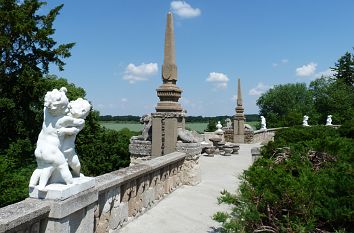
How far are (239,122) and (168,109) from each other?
16.1m

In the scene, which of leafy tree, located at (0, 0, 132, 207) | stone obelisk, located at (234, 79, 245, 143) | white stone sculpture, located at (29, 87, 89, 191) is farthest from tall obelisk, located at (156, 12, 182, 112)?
stone obelisk, located at (234, 79, 245, 143)

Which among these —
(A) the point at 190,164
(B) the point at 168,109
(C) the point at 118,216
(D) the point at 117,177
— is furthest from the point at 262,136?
(D) the point at 117,177

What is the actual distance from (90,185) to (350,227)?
2762 millimetres

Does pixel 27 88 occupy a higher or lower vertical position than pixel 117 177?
higher

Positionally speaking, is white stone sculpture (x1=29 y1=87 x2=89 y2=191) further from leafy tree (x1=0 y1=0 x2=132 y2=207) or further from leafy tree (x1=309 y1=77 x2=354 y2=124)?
leafy tree (x1=309 y1=77 x2=354 y2=124)

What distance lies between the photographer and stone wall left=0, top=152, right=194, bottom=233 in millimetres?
3469

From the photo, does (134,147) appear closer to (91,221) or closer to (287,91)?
(91,221)

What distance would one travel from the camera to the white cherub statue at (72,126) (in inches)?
152

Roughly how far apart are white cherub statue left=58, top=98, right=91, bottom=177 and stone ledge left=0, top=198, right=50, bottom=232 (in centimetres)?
58

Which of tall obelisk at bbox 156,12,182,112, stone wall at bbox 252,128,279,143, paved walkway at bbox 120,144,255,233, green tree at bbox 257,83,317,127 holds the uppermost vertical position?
green tree at bbox 257,83,317,127

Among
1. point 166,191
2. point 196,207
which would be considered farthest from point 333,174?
point 166,191

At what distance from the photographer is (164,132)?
979cm

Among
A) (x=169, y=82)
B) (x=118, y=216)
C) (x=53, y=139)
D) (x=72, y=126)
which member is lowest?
(x=118, y=216)

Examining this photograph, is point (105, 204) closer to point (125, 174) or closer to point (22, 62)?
point (125, 174)
